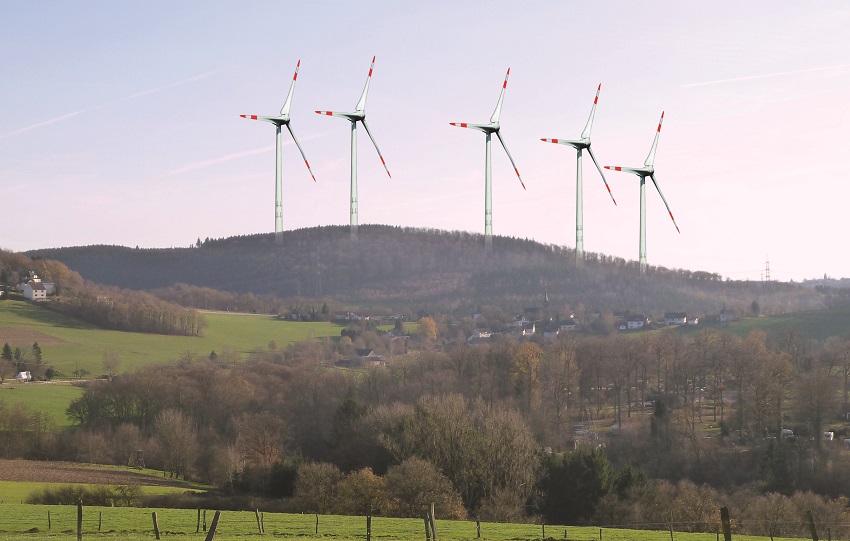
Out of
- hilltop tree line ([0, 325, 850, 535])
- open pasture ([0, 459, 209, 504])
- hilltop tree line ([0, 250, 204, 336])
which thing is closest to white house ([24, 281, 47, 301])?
hilltop tree line ([0, 250, 204, 336])

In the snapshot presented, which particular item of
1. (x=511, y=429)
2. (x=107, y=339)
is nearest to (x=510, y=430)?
(x=511, y=429)

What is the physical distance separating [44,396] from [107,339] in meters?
42.2

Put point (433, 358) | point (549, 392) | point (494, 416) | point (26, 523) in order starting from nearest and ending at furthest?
point (26, 523) < point (494, 416) < point (549, 392) < point (433, 358)

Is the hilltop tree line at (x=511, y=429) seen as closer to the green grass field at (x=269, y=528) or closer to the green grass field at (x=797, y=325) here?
the green grass field at (x=269, y=528)

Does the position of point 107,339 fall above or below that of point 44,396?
above

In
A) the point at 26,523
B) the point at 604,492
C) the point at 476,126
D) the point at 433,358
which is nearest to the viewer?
the point at 26,523

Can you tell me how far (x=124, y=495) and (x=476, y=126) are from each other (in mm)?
31964

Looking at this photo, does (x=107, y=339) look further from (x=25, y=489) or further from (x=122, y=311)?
(x=25, y=489)

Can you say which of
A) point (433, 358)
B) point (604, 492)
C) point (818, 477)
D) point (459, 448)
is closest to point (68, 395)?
point (433, 358)

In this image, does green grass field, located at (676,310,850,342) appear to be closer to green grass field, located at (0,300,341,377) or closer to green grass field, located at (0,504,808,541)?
green grass field, located at (0,300,341,377)

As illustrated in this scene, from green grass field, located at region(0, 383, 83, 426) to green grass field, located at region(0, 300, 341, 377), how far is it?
1342 cm

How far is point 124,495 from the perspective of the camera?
61969 mm

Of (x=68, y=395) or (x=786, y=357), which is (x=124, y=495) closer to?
(x=68, y=395)

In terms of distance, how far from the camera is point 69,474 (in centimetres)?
7825
